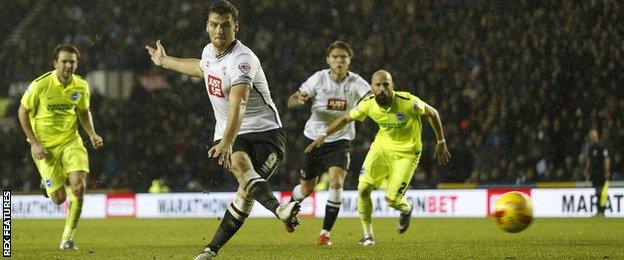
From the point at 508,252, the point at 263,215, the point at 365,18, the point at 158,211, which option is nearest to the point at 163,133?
the point at 158,211

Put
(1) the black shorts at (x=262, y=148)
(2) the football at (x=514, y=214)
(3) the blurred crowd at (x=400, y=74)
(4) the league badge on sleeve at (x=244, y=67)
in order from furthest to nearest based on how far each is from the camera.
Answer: (3) the blurred crowd at (x=400, y=74) < (2) the football at (x=514, y=214) < (1) the black shorts at (x=262, y=148) < (4) the league badge on sleeve at (x=244, y=67)

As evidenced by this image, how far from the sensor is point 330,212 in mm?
11586

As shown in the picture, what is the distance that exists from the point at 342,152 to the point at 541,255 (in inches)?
140

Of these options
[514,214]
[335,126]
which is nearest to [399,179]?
[335,126]

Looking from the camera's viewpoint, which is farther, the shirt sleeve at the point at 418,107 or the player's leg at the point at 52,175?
the player's leg at the point at 52,175

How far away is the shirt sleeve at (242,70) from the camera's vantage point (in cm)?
739

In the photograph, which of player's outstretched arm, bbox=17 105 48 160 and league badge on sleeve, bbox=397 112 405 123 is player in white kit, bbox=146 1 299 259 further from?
league badge on sleeve, bbox=397 112 405 123

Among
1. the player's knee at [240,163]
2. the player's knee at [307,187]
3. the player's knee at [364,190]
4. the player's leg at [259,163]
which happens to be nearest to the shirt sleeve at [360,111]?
the player's knee at [364,190]

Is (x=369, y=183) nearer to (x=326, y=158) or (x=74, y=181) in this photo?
(x=326, y=158)

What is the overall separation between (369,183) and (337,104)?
3.85 feet

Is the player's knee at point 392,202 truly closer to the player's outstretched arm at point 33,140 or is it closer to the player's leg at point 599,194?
the player's outstretched arm at point 33,140

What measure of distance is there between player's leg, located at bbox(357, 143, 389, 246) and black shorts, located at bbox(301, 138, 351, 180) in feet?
1.56

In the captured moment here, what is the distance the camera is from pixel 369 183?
37.5 feet

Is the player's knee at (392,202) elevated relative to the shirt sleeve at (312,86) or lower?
lower
